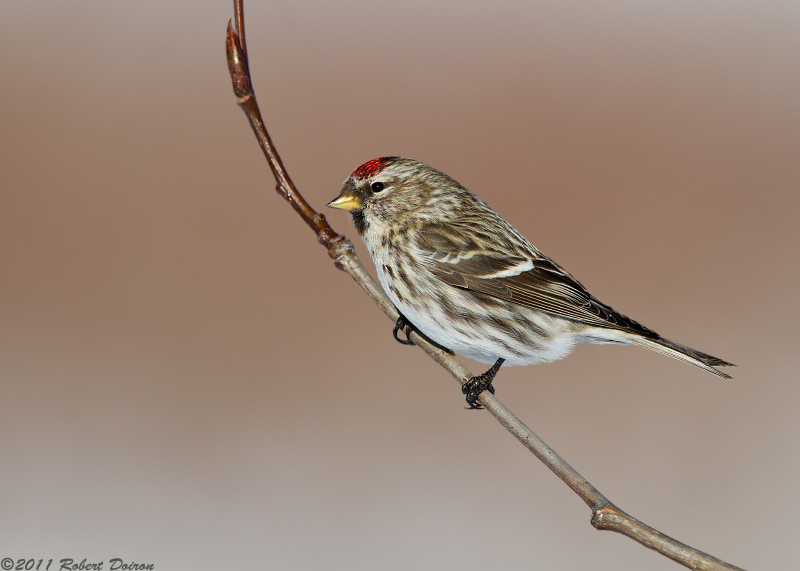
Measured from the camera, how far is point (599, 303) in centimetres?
224

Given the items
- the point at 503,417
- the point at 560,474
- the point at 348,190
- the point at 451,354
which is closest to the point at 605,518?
the point at 560,474

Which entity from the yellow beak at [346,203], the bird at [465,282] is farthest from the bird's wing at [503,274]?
the yellow beak at [346,203]

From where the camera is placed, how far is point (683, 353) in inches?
72.1

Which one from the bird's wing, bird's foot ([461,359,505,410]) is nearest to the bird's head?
the bird's wing

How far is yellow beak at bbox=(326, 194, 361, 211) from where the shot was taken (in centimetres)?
215

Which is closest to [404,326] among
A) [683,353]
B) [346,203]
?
[346,203]

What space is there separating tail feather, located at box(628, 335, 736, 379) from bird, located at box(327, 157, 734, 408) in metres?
0.06

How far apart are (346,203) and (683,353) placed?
1.16m

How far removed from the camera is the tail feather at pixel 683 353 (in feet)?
5.60

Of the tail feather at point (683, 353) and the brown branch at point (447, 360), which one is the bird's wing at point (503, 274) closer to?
the tail feather at point (683, 353)

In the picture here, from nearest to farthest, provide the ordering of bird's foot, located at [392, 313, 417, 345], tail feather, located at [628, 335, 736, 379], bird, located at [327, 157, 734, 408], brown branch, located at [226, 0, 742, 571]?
brown branch, located at [226, 0, 742, 571] < tail feather, located at [628, 335, 736, 379] < bird, located at [327, 157, 734, 408] < bird's foot, located at [392, 313, 417, 345]

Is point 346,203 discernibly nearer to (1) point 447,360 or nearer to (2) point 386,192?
(2) point 386,192

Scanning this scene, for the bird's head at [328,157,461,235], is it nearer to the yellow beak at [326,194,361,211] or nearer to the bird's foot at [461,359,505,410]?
the yellow beak at [326,194,361,211]

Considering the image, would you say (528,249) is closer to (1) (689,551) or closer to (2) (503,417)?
(2) (503,417)
